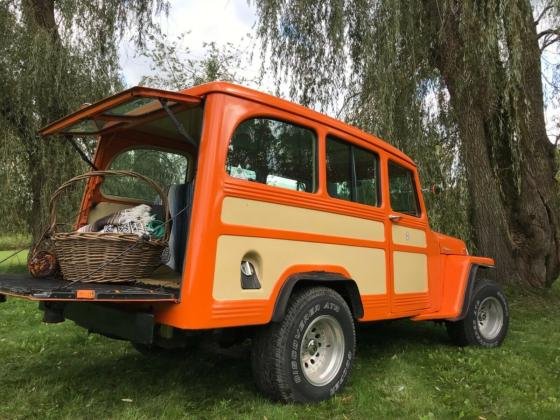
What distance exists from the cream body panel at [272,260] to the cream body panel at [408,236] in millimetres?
603

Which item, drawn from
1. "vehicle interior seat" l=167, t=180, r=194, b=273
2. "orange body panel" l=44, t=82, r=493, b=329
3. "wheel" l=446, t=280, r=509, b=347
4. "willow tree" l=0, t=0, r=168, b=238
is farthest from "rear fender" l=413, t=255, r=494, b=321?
"willow tree" l=0, t=0, r=168, b=238

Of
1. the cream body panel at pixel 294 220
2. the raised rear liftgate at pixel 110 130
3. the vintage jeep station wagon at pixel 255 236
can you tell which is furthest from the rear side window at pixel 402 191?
the raised rear liftgate at pixel 110 130

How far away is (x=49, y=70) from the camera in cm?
902

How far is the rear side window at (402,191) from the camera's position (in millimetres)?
5215

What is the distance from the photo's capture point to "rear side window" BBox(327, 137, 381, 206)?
4418 mm

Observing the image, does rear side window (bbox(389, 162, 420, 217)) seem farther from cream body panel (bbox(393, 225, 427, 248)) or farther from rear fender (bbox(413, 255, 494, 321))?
rear fender (bbox(413, 255, 494, 321))

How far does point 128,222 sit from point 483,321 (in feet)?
13.5

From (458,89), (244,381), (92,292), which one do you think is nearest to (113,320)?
(92,292)

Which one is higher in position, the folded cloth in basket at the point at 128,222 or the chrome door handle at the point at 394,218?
the chrome door handle at the point at 394,218

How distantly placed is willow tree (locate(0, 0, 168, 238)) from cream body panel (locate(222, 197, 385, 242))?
254 inches

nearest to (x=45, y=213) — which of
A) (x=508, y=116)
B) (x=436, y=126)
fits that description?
(x=436, y=126)

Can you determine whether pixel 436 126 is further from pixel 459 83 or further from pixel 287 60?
pixel 287 60

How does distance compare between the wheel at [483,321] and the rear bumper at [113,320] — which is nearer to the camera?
the rear bumper at [113,320]

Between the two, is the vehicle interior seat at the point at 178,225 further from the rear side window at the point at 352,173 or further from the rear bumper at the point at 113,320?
the rear side window at the point at 352,173
